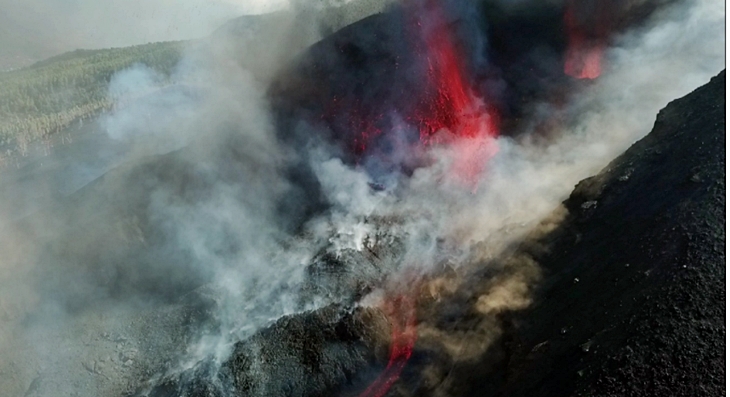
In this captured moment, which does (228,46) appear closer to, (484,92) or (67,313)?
(484,92)

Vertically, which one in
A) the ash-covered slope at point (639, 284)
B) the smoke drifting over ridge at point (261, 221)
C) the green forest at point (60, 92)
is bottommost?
the ash-covered slope at point (639, 284)

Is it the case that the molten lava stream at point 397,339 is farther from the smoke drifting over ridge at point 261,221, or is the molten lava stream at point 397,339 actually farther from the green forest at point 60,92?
the green forest at point 60,92

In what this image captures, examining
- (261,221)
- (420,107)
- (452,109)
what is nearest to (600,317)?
(261,221)

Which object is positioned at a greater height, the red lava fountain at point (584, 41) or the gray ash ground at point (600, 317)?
the red lava fountain at point (584, 41)

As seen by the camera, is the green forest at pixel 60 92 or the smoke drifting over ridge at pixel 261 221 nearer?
the smoke drifting over ridge at pixel 261 221

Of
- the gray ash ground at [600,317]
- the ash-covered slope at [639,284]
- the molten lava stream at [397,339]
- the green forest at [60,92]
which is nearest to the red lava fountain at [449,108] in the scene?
the gray ash ground at [600,317]

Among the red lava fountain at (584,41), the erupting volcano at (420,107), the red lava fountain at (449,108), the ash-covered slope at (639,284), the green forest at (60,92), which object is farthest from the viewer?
the green forest at (60,92)

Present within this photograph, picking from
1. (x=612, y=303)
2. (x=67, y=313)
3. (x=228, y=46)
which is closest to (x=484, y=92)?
(x=612, y=303)

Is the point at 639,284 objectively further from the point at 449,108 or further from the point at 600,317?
the point at 449,108
